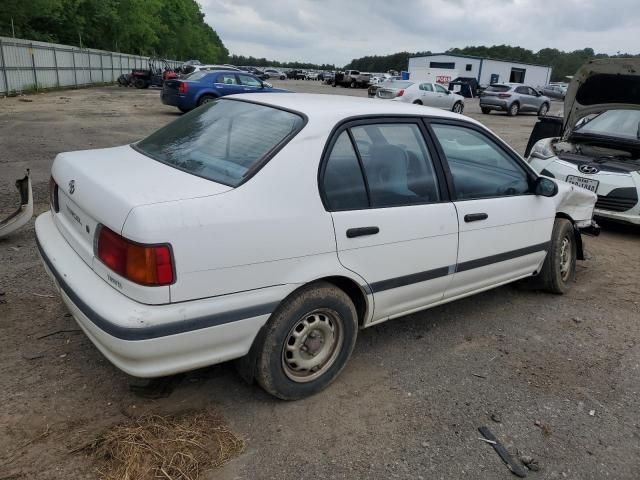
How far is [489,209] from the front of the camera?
3600mm

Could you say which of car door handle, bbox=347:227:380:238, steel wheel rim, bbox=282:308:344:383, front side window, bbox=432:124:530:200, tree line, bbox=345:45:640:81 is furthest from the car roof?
tree line, bbox=345:45:640:81

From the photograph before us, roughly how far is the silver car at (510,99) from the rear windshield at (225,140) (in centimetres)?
2617

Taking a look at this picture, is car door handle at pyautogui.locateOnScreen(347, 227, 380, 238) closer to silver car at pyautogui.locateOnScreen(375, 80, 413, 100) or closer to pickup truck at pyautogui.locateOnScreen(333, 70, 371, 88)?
silver car at pyautogui.locateOnScreen(375, 80, 413, 100)

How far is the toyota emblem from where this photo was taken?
21.8ft

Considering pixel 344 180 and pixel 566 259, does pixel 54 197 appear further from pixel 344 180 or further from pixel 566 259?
pixel 566 259

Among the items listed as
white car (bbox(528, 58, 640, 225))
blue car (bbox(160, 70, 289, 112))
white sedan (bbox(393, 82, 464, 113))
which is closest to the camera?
white car (bbox(528, 58, 640, 225))

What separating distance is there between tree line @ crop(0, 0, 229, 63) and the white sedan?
72.2 ft

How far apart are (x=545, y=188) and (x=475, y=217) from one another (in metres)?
0.84

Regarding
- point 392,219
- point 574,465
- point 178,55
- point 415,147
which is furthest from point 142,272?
point 178,55

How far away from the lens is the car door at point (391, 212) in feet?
9.43

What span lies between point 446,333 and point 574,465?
137 centimetres

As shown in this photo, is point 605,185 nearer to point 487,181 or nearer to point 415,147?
point 487,181

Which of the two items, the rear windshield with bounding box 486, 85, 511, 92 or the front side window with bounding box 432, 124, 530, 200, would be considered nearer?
the front side window with bounding box 432, 124, 530, 200

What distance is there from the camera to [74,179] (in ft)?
9.37
